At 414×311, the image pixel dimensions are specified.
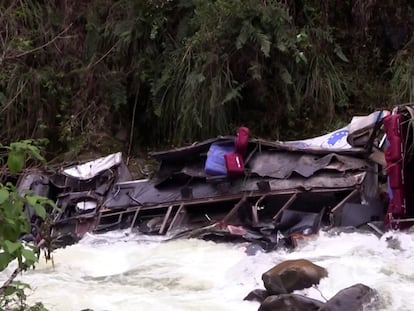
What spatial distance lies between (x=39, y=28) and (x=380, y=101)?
6.49m

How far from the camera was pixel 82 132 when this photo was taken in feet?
41.3

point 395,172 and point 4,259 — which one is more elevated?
point 4,259

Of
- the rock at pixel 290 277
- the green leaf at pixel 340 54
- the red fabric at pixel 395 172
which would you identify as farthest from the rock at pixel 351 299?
the green leaf at pixel 340 54

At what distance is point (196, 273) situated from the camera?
7020 mm

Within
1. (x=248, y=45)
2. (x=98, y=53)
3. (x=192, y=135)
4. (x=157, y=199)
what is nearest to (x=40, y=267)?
(x=157, y=199)

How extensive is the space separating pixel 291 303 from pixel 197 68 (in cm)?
683

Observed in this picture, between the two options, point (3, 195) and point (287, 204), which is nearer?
point (3, 195)

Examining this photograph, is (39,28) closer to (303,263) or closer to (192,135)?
(192,135)

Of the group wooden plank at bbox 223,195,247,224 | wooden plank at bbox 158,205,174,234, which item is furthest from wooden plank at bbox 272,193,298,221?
wooden plank at bbox 158,205,174,234

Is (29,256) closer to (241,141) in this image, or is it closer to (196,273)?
(196,273)

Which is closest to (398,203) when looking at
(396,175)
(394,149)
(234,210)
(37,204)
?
(396,175)

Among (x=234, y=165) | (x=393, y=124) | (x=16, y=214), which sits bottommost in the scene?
(x=234, y=165)

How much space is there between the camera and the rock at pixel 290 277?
19.2ft

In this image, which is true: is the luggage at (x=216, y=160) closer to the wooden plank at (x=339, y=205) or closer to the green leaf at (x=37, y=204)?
the wooden plank at (x=339, y=205)
